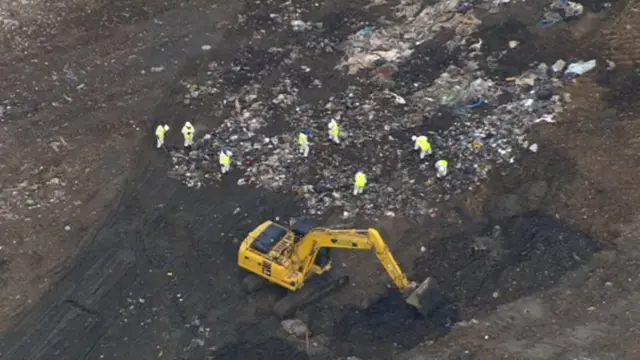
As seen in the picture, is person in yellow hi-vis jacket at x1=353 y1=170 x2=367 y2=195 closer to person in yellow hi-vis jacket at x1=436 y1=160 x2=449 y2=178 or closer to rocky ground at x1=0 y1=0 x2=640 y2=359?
rocky ground at x1=0 y1=0 x2=640 y2=359

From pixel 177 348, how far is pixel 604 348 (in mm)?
7248

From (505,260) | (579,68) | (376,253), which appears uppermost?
(376,253)

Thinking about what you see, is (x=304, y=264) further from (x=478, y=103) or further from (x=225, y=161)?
(x=478, y=103)

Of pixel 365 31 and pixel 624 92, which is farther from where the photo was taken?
pixel 365 31

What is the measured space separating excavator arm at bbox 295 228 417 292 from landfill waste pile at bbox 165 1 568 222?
8.64ft

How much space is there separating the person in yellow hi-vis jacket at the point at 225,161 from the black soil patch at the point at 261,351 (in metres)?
5.02

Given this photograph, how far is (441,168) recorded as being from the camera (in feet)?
61.2

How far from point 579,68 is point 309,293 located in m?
9.78

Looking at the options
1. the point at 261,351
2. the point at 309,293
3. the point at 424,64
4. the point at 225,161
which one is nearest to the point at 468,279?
the point at 309,293

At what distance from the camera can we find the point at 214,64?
23.2 metres

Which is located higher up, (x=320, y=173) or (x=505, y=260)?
(x=320, y=173)

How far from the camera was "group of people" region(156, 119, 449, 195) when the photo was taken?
1848 cm

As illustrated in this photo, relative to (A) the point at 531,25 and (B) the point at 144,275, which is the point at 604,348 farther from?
(A) the point at 531,25

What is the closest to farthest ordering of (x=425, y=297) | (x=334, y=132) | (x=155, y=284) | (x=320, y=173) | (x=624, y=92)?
(x=425, y=297), (x=155, y=284), (x=320, y=173), (x=334, y=132), (x=624, y=92)
